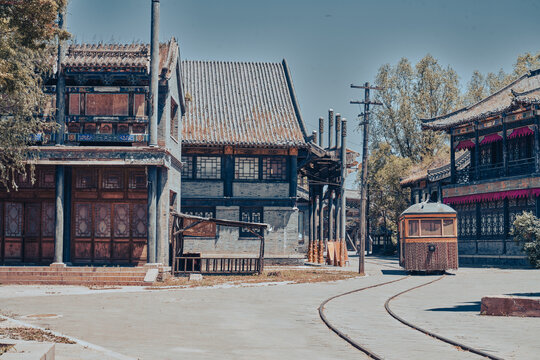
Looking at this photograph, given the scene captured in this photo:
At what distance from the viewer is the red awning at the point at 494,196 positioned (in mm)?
35175

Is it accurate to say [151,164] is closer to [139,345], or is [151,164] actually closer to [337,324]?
[337,324]

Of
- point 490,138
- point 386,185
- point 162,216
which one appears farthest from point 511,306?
point 386,185

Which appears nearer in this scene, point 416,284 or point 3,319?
point 3,319

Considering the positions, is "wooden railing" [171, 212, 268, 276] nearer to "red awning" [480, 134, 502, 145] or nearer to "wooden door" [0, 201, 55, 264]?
"wooden door" [0, 201, 55, 264]

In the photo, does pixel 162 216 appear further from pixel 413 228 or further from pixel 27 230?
pixel 413 228

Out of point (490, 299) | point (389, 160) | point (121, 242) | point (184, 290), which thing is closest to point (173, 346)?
point (490, 299)

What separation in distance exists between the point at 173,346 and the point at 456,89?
47237 millimetres

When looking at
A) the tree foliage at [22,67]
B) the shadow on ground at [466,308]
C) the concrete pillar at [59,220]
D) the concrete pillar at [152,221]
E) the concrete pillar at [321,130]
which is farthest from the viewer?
the concrete pillar at [321,130]

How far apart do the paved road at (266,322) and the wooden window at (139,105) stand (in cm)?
694

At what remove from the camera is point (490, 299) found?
14875 mm

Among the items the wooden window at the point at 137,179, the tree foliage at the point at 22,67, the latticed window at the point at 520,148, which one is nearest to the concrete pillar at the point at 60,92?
the tree foliage at the point at 22,67

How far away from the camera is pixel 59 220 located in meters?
24.7

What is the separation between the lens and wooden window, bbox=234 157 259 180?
119ft

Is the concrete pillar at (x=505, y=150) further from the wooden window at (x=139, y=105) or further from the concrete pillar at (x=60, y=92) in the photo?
the concrete pillar at (x=60, y=92)
